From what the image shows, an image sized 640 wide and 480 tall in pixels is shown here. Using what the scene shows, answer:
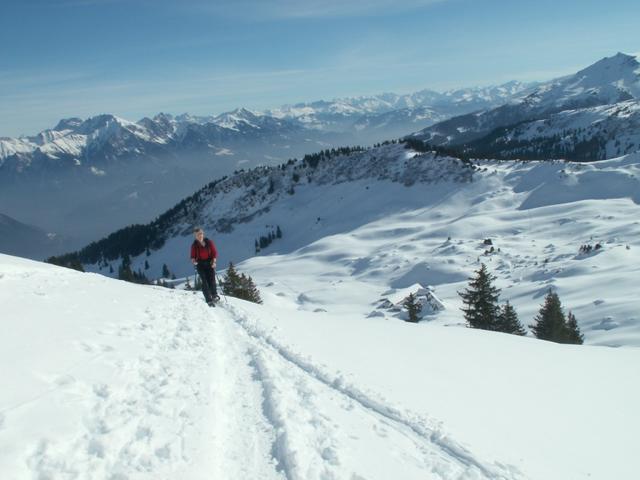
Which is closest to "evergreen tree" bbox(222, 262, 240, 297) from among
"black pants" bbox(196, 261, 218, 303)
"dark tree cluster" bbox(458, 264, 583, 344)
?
"dark tree cluster" bbox(458, 264, 583, 344)

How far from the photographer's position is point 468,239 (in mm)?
126250

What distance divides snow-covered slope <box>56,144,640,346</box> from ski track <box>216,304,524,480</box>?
37.7 metres

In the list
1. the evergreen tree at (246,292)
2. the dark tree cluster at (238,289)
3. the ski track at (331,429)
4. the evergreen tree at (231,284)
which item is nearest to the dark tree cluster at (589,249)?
the evergreen tree at (246,292)

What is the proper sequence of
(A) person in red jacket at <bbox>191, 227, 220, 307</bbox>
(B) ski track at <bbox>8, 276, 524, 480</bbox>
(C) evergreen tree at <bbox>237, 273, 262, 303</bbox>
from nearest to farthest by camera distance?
(B) ski track at <bbox>8, 276, 524, 480</bbox>
(A) person in red jacket at <bbox>191, 227, 220, 307</bbox>
(C) evergreen tree at <bbox>237, 273, 262, 303</bbox>

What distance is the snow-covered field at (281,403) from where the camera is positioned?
6.11 m

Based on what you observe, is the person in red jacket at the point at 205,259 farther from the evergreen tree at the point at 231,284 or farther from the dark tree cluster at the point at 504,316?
the evergreen tree at the point at 231,284

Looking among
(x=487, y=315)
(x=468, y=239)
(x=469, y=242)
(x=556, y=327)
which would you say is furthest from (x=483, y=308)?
(x=468, y=239)

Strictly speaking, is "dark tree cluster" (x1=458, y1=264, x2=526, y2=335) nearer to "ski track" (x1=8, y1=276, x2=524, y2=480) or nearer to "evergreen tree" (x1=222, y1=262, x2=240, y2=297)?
"evergreen tree" (x1=222, y1=262, x2=240, y2=297)

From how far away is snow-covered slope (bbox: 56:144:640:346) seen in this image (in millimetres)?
69125

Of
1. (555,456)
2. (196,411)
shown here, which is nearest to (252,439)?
(196,411)

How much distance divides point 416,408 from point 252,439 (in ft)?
11.8

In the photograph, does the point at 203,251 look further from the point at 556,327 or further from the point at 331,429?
the point at 556,327

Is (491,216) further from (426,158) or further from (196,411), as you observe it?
(196,411)

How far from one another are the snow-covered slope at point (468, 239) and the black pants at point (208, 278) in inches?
1416
